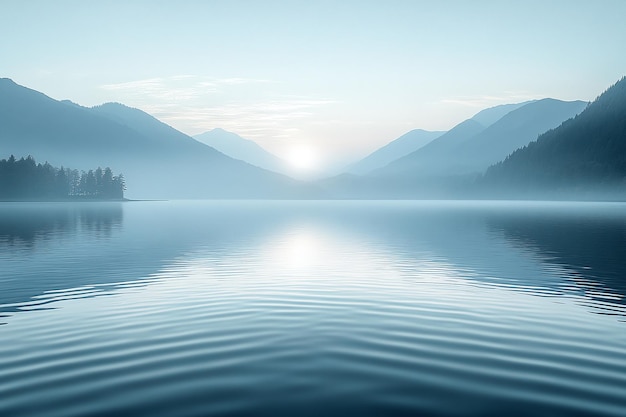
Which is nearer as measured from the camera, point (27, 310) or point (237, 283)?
point (27, 310)

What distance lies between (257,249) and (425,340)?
43730 mm

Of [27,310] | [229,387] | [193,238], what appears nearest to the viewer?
[229,387]

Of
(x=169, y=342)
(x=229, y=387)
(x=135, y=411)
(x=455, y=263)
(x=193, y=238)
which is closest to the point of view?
(x=135, y=411)

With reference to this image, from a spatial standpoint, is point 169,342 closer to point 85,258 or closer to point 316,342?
point 316,342

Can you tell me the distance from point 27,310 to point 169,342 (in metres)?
11.2

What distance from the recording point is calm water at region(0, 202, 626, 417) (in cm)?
1430

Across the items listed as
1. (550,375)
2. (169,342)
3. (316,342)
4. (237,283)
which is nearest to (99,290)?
(237,283)

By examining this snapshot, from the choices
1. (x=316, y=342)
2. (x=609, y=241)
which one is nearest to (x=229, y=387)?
(x=316, y=342)

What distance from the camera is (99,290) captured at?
3328 cm

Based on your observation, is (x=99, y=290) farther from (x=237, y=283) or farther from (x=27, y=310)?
(x=237, y=283)

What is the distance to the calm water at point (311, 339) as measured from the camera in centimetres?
1430

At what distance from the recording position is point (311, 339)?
20984 millimetres

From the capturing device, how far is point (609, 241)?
71812 mm

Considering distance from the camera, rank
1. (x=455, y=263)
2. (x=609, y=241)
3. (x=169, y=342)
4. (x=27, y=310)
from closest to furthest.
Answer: (x=169, y=342)
(x=27, y=310)
(x=455, y=263)
(x=609, y=241)
